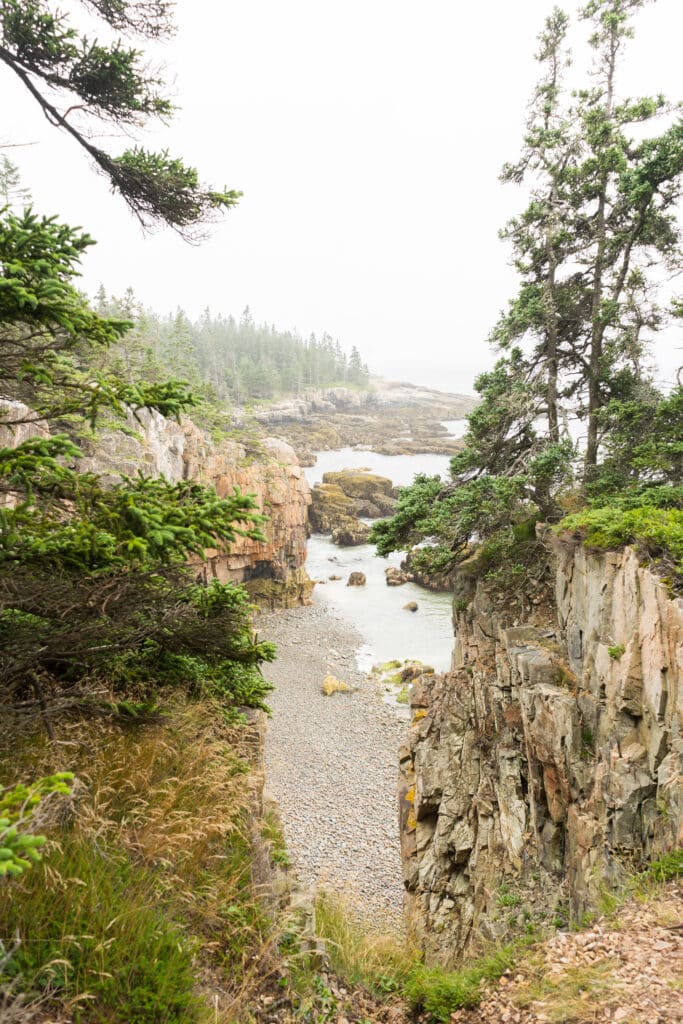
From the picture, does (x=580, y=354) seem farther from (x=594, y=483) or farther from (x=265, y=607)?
(x=265, y=607)

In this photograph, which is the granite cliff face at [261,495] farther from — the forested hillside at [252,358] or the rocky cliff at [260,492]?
the forested hillside at [252,358]

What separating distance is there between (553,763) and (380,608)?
28991 mm

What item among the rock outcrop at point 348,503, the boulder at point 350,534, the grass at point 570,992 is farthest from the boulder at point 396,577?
the grass at point 570,992

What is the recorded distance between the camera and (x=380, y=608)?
37.5 m

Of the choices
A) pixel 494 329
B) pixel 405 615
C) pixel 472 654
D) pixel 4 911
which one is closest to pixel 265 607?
pixel 405 615

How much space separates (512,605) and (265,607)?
27.0 metres

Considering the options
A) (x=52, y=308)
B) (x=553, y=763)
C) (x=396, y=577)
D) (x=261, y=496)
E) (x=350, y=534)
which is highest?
(x=52, y=308)

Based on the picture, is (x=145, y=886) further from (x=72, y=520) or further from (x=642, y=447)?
(x=642, y=447)

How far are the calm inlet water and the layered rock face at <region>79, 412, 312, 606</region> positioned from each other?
4.16 meters

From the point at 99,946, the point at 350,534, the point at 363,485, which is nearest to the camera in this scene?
the point at 99,946

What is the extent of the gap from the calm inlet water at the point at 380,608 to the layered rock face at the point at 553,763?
14236 millimetres

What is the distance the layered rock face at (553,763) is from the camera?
7.02 metres

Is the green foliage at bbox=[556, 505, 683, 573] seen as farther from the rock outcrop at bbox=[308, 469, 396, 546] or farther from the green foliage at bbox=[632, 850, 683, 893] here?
the rock outcrop at bbox=[308, 469, 396, 546]

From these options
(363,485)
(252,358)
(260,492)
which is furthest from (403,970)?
(252,358)
